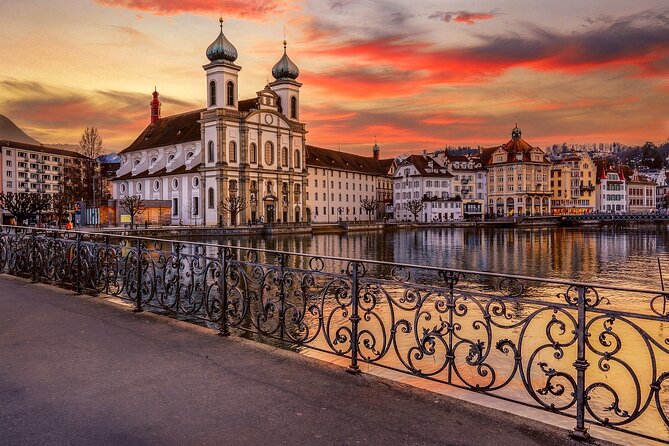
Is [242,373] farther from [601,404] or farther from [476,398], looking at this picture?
[601,404]

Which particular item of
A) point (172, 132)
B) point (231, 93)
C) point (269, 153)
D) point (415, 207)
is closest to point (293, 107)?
point (269, 153)

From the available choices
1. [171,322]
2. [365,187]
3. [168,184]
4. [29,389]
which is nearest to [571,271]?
[171,322]

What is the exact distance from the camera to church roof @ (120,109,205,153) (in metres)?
84.2

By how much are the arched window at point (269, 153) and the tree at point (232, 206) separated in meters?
8.95

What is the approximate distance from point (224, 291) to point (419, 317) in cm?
289

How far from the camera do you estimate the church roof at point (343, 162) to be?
325 ft

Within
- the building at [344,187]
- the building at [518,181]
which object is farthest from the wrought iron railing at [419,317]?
the building at [518,181]

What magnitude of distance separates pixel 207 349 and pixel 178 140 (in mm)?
83114

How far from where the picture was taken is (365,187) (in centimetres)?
11031

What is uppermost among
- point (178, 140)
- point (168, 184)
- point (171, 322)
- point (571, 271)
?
point (178, 140)

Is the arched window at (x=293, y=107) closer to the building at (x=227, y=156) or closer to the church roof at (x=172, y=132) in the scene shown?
the building at (x=227, y=156)

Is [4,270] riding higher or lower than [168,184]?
lower

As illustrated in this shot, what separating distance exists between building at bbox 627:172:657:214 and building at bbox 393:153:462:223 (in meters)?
57.6

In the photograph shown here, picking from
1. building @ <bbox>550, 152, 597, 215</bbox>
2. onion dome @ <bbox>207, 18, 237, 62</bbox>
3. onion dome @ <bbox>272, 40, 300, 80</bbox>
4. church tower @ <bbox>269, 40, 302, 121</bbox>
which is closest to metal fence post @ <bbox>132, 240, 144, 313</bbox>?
onion dome @ <bbox>207, 18, 237, 62</bbox>
